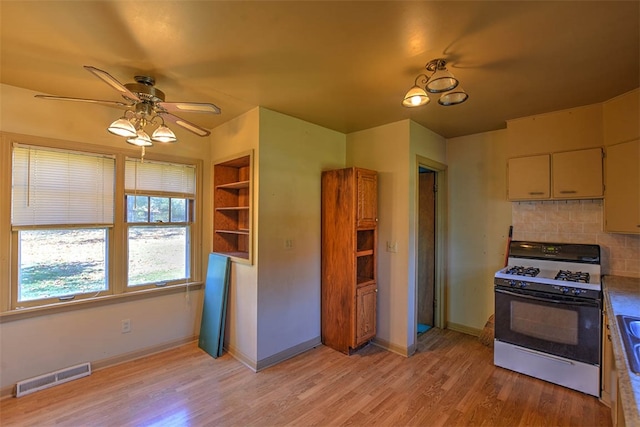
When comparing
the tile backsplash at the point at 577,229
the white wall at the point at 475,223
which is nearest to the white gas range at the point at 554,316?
the tile backsplash at the point at 577,229

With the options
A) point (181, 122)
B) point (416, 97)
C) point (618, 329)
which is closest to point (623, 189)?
point (618, 329)

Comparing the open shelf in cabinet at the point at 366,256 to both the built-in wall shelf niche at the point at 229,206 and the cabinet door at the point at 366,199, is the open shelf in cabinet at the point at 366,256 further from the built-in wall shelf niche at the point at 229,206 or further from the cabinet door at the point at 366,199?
the built-in wall shelf niche at the point at 229,206

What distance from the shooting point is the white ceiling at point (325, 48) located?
1524mm

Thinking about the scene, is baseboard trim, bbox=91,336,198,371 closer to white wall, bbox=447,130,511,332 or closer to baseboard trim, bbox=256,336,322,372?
baseboard trim, bbox=256,336,322,372

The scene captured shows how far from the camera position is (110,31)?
1.70 m

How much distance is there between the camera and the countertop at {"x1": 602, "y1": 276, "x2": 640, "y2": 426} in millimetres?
996

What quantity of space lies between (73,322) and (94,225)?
0.90 metres

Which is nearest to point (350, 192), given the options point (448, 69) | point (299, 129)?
point (299, 129)

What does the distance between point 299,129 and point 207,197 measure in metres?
1.41

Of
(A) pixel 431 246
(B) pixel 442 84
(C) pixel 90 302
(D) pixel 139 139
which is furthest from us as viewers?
(A) pixel 431 246

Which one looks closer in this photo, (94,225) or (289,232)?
(94,225)

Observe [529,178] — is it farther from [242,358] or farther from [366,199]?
[242,358]

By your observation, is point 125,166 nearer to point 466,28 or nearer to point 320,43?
point 320,43

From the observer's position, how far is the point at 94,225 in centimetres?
283
